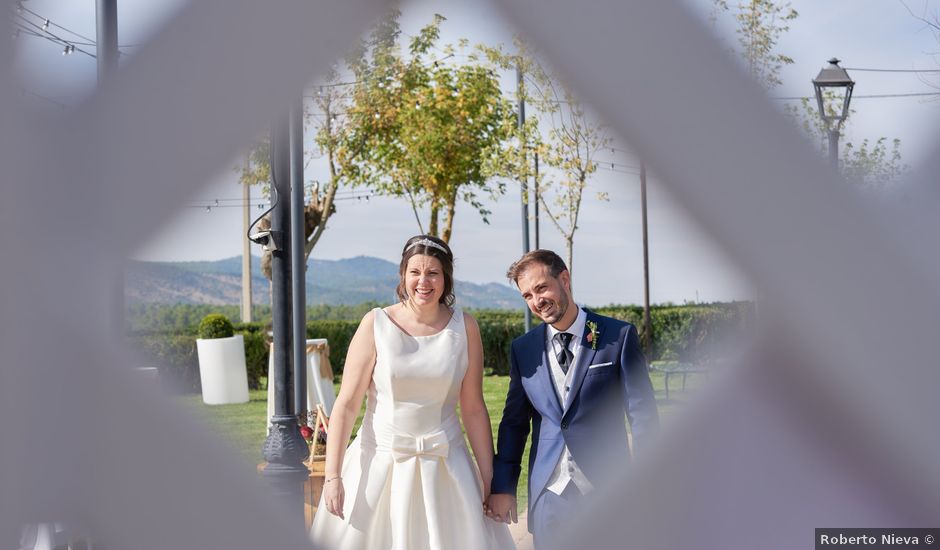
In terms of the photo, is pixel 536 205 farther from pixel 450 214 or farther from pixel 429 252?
pixel 429 252


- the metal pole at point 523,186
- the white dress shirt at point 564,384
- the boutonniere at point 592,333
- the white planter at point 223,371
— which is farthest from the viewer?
the white planter at point 223,371

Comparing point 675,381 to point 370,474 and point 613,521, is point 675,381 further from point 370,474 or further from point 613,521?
point 613,521

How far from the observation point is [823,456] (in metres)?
1.05

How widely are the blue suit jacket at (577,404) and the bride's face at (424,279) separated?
336mm

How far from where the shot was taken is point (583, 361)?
2297mm

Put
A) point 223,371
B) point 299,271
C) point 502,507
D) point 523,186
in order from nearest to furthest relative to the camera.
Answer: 1. point 502,507
2. point 299,271
3. point 223,371
4. point 523,186

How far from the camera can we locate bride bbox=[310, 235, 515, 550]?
253 centimetres

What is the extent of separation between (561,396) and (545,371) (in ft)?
0.22

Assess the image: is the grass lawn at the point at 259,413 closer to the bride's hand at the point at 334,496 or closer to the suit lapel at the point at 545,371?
the bride's hand at the point at 334,496

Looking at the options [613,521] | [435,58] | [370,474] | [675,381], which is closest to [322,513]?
[370,474]

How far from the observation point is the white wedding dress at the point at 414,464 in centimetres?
253

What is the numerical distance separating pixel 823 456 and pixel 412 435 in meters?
1.68

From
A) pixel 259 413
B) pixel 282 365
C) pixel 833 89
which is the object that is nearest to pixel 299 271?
pixel 282 365

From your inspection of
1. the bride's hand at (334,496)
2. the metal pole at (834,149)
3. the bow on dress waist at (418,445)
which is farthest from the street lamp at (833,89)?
the bride's hand at (334,496)
